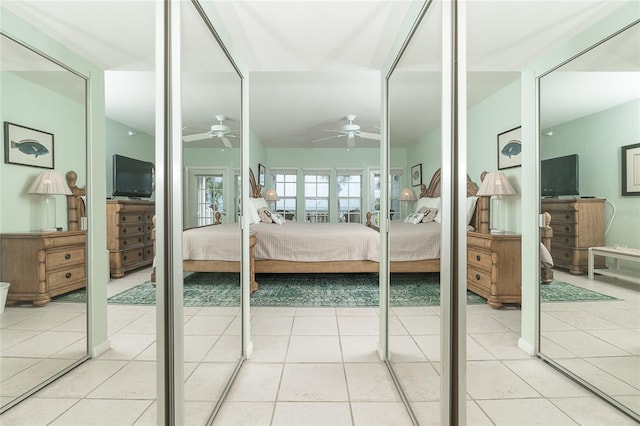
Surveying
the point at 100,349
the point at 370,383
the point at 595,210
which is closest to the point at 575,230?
the point at 595,210

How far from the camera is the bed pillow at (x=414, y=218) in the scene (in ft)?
4.75

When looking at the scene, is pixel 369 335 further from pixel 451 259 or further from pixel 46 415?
pixel 46 415

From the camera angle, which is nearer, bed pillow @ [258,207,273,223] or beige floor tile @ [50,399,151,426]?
beige floor tile @ [50,399,151,426]

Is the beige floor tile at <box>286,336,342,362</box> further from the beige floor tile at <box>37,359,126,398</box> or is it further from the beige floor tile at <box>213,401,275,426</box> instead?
the beige floor tile at <box>37,359,126,398</box>

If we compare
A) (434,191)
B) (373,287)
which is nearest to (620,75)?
(434,191)

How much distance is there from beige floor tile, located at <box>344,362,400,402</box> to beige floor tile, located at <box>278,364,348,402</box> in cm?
5

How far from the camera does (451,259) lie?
3.51 feet

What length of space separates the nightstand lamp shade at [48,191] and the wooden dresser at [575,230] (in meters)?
1.55

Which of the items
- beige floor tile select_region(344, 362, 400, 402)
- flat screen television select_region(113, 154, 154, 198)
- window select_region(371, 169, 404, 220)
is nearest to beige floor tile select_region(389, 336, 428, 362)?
beige floor tile select_region(344, 362, 400, 402)

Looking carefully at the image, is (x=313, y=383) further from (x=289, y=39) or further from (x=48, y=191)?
(x=289, y=39)

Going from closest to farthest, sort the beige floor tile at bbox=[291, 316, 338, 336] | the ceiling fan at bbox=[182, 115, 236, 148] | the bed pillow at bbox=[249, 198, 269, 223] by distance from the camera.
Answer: the ceiling fan at bbox=[182, 115, 236, 148] → the beige floor tile at bbox=[291, 316, 338, 336] → the bed pillow at bbox=[249, 198, 269, 223]

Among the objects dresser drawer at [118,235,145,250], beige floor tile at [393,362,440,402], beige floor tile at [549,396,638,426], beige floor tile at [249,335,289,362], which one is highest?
dresser drawer at [118,235,145,250]

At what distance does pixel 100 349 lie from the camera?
0.95 m

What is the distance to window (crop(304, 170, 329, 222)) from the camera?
7.46 m
